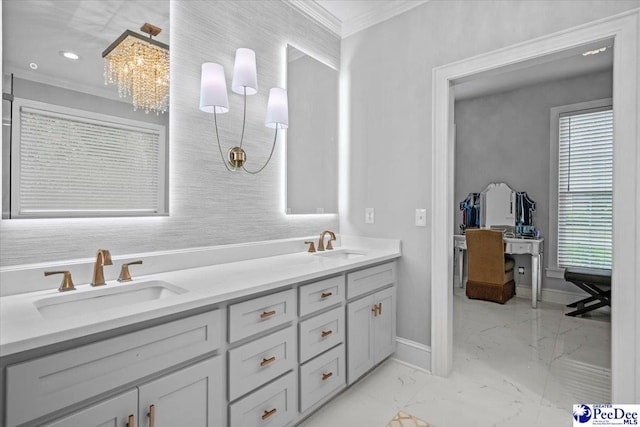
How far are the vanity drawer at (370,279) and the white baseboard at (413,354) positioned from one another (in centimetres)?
49

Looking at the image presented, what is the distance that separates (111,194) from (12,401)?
3.12 ft

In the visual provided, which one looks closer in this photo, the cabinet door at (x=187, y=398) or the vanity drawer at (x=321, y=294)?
the cabinet door at (x=187, y=398)

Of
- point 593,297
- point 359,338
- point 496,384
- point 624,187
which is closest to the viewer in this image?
point 624,187

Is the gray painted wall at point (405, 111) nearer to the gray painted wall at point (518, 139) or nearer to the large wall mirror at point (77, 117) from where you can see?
the large wall mirror at point (77, 117)

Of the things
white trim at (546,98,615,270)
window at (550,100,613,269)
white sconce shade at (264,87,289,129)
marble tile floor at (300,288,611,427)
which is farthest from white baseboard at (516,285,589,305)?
white sconce shade at (264,87,289,129)

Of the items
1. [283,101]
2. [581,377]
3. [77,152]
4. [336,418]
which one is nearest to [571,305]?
[581,377]

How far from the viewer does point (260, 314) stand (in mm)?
1497

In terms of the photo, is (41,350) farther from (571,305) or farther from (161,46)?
(571,305)

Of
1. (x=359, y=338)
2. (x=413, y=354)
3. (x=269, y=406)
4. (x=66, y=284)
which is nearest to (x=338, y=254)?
(x=359, y=338)

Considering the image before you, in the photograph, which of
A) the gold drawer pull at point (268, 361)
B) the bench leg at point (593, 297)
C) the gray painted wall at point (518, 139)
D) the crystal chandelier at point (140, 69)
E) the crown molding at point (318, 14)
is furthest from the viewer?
the gray painted wall at point (518, 139)

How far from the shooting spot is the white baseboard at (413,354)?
2.40m

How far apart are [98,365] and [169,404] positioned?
0.30 m

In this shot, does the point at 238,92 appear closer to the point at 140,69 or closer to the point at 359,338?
the point at 140,69

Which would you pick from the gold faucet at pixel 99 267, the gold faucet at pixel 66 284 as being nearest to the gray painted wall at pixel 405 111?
the gold faucet at pixel 99 267
